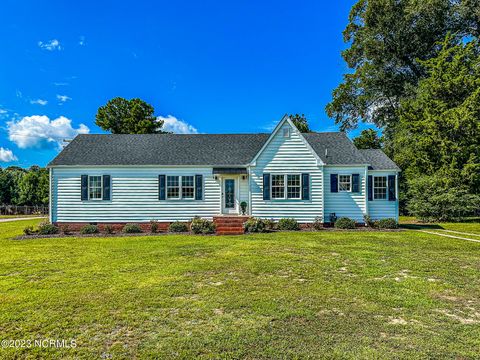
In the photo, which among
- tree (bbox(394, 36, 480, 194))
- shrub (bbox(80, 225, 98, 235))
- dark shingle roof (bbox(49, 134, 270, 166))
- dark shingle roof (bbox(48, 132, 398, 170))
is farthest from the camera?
tree (bbox(394, 36, 480, 194))

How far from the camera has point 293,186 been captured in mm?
16609

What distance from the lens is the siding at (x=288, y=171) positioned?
1647cm

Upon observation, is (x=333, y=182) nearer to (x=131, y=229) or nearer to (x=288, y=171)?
(x=288, y=171)

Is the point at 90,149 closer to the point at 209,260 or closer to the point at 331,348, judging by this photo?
the point at 209,260

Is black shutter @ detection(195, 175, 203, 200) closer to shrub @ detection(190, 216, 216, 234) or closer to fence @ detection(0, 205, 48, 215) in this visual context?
shrub @ detection(190, 216, 216, 234)

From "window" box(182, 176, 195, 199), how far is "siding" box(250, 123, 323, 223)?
3.78m

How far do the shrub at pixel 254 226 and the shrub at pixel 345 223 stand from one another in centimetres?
436

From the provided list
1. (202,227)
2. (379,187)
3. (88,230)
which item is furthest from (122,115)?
(379,187)

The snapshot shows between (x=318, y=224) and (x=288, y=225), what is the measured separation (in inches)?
70.5

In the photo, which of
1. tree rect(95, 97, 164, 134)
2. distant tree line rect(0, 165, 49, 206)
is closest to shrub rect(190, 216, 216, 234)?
tree rect(95, 97, 164, 134)

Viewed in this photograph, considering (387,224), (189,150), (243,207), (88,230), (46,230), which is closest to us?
(46,230)

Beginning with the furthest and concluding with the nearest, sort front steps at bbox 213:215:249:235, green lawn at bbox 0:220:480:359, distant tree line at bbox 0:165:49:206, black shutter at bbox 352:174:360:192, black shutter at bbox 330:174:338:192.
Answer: distant tree line at bbox 0:165:49:206 → black shutter at bbox 330:174:338:192 → black shutter at bbox 352:174:360:192 → front steps at bbox 213:215:249:235 → green lawn at bbox 0:220:480:359

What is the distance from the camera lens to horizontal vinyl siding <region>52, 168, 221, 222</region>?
55.5 feet

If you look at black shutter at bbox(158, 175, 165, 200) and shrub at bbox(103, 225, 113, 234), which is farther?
black shutter at bbox(158, 175, 165, 200)
